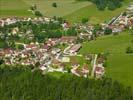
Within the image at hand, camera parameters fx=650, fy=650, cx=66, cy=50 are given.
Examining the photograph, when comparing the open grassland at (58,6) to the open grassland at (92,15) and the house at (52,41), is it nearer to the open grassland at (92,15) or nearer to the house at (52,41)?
the open grassland at (92,15)

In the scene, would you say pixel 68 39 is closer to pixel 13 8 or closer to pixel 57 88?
pixel 13 8

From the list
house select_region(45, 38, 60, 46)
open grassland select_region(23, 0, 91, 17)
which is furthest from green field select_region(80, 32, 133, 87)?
open grassland select_region(23, 0, 91, 17)

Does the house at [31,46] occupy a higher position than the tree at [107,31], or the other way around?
the house at [31,46]

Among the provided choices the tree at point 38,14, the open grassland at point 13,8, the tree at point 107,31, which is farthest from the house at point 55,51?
the open grassland at point 13,8

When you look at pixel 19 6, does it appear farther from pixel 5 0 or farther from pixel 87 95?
pixel 87 95

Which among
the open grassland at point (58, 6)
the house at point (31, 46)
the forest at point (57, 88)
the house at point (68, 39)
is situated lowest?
the house at point (68, 39)

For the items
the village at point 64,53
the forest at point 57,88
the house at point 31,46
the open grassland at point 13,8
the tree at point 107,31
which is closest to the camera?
the forest at point 57,88
